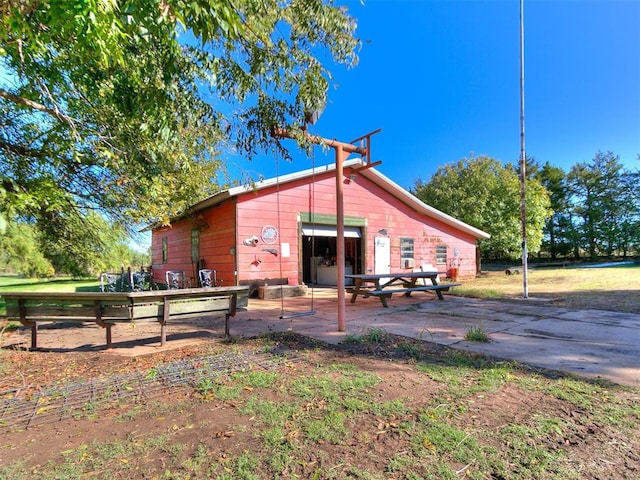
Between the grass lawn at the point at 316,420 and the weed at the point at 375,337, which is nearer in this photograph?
the grass lawn at the point at 316,420

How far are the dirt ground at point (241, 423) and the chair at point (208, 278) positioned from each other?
25.5 ft

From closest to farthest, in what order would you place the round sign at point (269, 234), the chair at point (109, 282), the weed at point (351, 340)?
the weed at point (351, 340), the round sign at point (269, 234), the chair at point (109, 282)

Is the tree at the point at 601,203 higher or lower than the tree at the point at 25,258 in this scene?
higher

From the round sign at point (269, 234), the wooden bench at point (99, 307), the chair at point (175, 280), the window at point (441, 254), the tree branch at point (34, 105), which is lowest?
the chair at point (175, 280)

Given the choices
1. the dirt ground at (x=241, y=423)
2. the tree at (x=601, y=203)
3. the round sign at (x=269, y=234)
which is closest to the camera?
the dirt ground at (x=241, y=423)

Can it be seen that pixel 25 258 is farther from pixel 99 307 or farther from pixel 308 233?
pixel 99 307

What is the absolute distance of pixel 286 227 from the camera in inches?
465

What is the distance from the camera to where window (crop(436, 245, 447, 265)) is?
16.6 m

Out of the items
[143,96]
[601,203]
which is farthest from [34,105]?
[601,203]

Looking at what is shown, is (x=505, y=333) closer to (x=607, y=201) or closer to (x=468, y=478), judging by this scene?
(x=468, y=478)

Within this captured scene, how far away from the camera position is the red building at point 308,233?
1105cm

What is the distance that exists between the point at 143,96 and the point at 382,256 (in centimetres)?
1176

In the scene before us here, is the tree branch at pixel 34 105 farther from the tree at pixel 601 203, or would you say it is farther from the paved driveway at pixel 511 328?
the tree at pixel 601 203

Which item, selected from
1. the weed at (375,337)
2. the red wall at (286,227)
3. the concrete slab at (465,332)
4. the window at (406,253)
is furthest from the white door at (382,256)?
the weed at (375,337)
